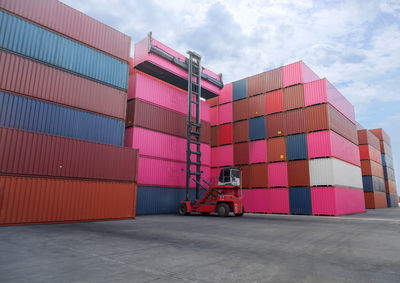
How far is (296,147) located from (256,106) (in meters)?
6.20

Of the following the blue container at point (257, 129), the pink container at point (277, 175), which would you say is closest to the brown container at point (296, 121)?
the blue container at point (257, 129)

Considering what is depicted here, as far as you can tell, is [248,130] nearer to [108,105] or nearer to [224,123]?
[224,123]

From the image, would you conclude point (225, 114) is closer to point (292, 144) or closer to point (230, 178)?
point (292, 144)

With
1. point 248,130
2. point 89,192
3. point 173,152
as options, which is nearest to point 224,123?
point 248,130

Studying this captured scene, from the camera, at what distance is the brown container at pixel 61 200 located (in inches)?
488

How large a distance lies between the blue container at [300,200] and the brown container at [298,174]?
1.46ft

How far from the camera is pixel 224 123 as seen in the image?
29.9 m

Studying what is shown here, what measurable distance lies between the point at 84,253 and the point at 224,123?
24.7 metres

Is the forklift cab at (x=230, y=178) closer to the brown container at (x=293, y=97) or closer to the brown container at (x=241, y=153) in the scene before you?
the brown container at (x=241, y=153)

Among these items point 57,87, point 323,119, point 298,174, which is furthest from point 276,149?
point 57,87

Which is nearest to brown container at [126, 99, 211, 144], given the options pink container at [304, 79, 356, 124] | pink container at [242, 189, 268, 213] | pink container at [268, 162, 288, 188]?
pink container at [242, 189, 268, 213]

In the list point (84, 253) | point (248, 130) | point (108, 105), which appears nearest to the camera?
point (84, 253)

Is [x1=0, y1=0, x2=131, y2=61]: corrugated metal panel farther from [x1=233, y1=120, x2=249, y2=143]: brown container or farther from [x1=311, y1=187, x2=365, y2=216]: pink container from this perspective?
[x1=311, y1=187, x2=365, y2=216]: pink container

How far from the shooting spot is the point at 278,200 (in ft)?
79.0
